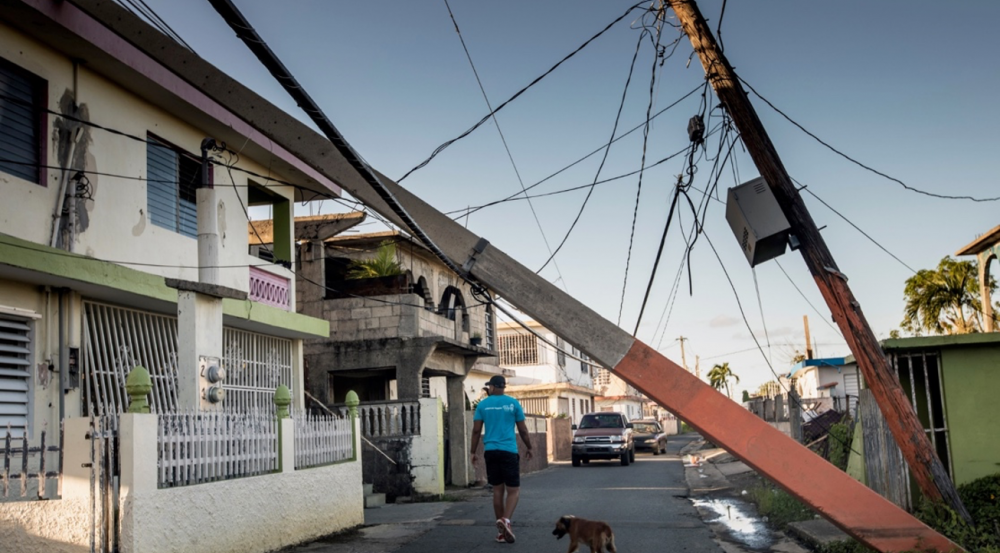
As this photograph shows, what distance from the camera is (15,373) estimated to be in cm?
984

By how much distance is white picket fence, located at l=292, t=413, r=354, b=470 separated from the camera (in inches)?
436

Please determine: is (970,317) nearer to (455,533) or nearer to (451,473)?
(451,473)

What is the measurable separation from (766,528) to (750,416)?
428 cm

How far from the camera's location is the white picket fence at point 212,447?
317 inches

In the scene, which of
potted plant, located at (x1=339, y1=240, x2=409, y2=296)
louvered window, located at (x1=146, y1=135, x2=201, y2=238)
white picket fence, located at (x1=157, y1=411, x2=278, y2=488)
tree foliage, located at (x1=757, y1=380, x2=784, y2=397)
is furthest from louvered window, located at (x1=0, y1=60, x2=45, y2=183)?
tree foliage, located at (x1=757, y1=380, x2=784, y2=397)

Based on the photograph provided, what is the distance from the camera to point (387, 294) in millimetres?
20797

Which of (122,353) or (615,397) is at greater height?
(122,353)

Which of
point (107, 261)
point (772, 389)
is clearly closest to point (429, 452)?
point (107, 261)

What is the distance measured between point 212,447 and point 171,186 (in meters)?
5.56

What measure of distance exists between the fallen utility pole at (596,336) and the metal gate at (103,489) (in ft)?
10.1

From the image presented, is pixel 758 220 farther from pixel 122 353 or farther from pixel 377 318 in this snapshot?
pixel 377 318

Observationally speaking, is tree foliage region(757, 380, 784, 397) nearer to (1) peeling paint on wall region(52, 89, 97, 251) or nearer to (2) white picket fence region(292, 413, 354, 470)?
(2) white picket fence region(292, 413, 354, 470)

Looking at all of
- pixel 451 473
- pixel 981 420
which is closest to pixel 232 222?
pixel 451 473

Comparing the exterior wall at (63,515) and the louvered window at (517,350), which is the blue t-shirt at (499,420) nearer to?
the exterior wall at (63,515)
